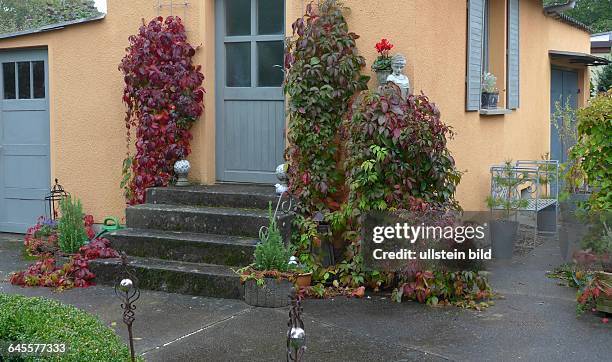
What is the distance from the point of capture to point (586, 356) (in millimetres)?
5305

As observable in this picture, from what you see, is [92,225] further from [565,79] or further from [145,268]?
[565,79]

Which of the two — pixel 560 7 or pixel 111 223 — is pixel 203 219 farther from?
pixel 560 7

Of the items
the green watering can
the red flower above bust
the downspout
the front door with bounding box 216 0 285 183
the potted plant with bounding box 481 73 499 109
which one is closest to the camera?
the red flower above bust

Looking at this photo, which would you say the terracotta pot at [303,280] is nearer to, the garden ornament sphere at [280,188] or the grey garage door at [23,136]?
the garden ornament sphere at [280,188]

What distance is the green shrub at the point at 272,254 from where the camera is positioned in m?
6.68

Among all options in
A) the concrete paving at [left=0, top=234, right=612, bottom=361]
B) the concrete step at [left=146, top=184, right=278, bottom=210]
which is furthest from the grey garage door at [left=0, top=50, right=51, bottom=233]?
the concrete paving at [left=0, top=234, right=612, bottom=361]

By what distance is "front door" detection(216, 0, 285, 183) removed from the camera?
8430 millimetres

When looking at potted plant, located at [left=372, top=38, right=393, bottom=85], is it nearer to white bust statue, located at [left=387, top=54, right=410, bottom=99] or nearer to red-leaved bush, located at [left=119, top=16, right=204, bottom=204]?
white bust statue, located at [left=387, top=54, right=410, bottom=99]

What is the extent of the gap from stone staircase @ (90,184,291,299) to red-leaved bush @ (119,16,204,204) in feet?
1.32

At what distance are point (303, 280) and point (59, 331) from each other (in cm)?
302

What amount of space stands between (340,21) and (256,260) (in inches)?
103

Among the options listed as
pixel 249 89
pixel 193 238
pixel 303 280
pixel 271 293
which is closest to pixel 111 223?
pixel 193 238

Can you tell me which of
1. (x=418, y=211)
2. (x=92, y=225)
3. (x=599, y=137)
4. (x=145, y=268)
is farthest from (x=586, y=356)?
(x=92, y=225)

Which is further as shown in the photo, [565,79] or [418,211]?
[565,79]
